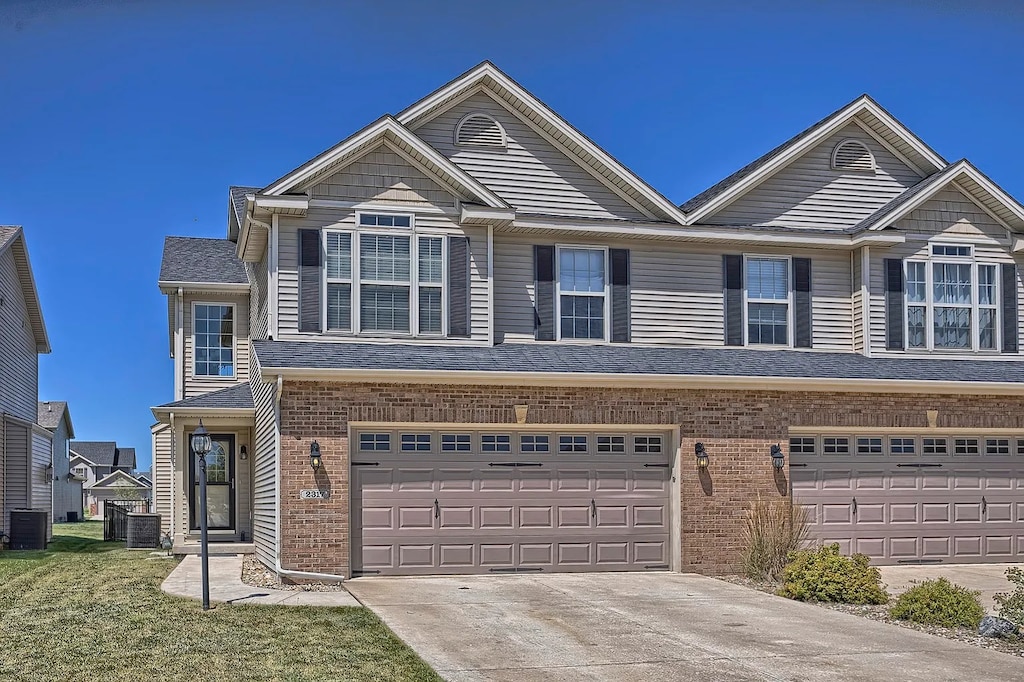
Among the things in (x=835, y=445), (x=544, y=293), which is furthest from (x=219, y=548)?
(x=835, y=445)

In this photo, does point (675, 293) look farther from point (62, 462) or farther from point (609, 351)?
point (62, 462)

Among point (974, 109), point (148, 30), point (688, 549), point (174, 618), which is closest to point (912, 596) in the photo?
point (688, 549)

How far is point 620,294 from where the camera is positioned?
18797mm

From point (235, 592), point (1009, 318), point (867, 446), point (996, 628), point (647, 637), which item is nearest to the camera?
point (647, 637)

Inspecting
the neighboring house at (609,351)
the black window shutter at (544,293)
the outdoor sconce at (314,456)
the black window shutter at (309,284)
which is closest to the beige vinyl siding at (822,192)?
the neighboring house at (609,351)

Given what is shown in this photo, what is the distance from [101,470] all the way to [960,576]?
3177 inches

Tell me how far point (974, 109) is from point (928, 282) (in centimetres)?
304

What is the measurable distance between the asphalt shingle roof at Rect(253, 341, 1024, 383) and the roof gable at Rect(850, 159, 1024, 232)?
2.43 m

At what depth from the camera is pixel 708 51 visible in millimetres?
17156

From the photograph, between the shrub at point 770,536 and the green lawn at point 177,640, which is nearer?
the green lawn at point 177,640

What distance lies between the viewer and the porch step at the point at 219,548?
2094cm

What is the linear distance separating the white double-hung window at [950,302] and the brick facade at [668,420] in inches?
58.0

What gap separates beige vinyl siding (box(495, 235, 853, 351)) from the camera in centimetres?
1841

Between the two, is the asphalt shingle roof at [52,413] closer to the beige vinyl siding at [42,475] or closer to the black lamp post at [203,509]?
the beige vinyl siding at [42,475]
